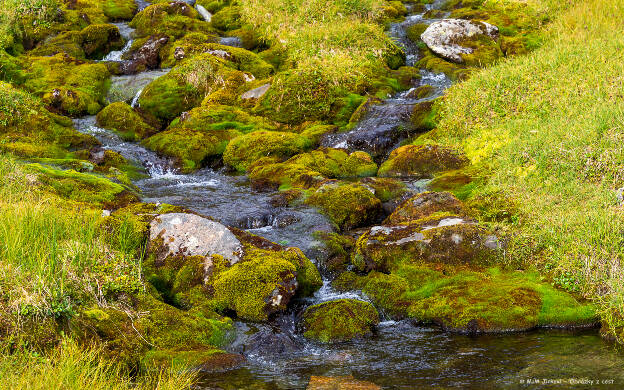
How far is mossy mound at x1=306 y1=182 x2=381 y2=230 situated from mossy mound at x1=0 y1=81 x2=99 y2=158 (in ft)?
29.3

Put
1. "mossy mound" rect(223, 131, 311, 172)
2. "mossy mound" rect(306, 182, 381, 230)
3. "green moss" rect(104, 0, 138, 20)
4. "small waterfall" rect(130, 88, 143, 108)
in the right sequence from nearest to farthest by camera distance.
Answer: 1. "mossy mound" rect(306, 182, 381, 230)
2. "mossy mound" rect(223, 131, 311, 172)
3. "small waterfall" rect(130, 88, 143, 108)
4. "green moss" rect(104, 0, 138, 20)

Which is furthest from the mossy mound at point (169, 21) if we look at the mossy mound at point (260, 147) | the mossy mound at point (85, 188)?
the mossy mound at point (85, 188)

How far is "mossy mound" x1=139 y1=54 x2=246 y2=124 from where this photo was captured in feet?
72.1

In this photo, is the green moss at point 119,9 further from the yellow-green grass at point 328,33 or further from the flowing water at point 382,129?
the flowing water at point 382,129

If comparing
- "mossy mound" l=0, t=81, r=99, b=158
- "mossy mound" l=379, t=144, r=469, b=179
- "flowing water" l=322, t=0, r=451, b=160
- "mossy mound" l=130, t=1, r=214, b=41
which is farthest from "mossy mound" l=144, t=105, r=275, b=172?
"mossy mound" l=130, t=1, r=214, b=41

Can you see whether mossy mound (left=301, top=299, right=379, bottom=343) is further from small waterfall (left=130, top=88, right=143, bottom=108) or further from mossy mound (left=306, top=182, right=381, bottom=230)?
small waterfall (left=130, top=88, right=143, bottom=108)

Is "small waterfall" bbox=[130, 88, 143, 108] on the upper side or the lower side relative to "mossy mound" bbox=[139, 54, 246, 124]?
lower

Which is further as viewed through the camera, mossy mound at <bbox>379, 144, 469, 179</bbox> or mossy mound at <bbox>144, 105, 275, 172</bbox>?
mossy mound at <bbox>144, 105, 275, 172</bbox>

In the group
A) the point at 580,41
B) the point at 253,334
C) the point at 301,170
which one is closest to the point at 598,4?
the point at 580,41

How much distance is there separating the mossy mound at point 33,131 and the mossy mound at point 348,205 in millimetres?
8934

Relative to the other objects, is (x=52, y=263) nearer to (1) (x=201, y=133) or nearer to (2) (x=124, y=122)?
(1) (x=201, y=133)

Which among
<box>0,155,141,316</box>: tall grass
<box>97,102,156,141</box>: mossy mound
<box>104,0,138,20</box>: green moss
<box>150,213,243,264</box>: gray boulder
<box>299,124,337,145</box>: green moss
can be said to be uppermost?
<box>0,155,141,316</box>: tall grass

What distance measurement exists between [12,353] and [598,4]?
1969cm

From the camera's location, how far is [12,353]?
5.87 meters
